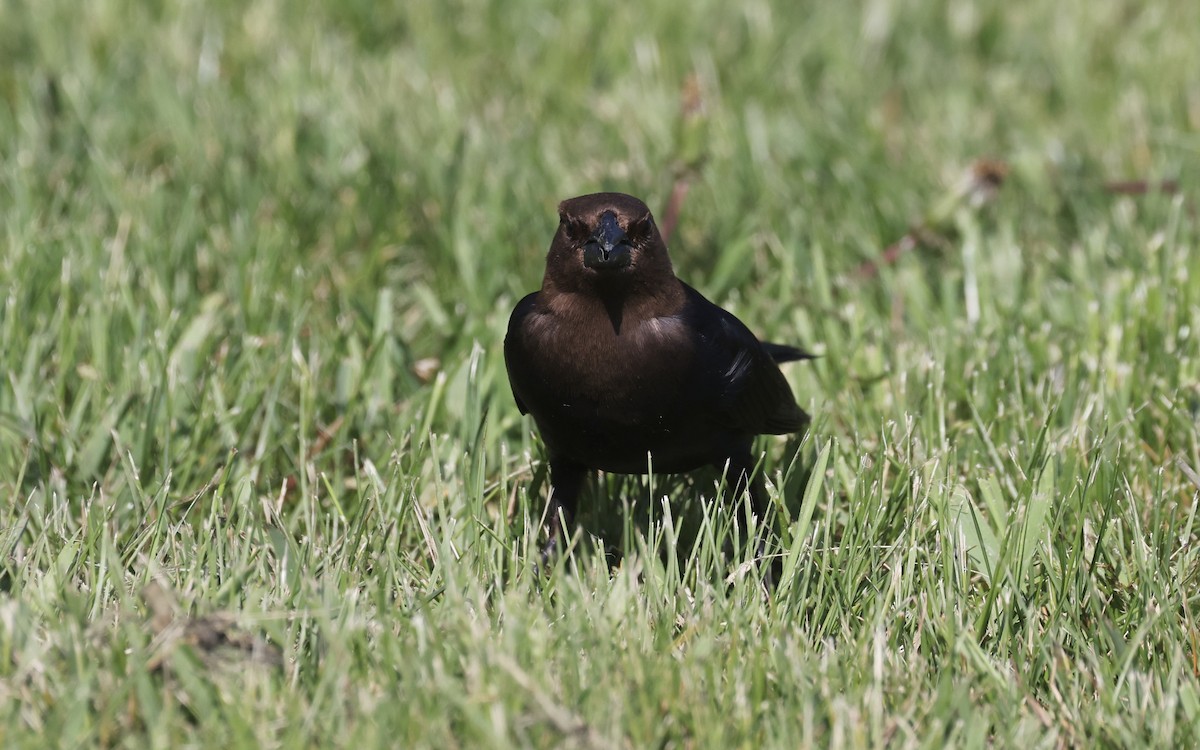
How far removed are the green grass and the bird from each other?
0.66 ft

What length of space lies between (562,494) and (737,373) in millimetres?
510

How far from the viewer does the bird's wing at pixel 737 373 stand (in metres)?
3.20

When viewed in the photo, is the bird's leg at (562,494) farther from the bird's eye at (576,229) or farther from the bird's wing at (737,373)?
the bird's eye at (576,229)

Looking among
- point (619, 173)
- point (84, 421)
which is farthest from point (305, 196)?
point (84, 421)

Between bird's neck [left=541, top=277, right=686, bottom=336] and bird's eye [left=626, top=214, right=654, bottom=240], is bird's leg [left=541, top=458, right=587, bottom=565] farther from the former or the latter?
bird's eye [left=626, top=214, right=654, bottom=240]

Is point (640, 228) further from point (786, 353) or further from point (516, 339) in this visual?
point (786, 353)

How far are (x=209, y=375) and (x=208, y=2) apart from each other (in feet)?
9.94

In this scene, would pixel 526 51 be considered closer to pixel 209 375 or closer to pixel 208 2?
pixel 208 2

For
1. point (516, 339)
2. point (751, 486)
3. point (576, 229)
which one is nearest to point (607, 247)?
point (576, 229)

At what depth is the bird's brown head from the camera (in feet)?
9.84

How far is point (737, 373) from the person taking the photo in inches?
128

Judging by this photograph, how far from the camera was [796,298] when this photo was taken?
177 inches

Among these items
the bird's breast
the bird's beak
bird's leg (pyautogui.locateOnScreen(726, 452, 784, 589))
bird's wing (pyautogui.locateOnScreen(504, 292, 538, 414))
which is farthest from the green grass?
the bird's beak

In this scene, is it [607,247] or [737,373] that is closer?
[607,247]
